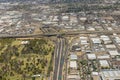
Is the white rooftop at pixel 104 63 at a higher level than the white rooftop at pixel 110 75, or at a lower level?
lower

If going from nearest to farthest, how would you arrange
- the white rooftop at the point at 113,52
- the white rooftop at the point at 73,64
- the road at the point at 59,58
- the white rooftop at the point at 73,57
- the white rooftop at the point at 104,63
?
the road at the point at 59,58, the white rooftop at the point at 73,64, the white rooftop at the point at 104,63, the white rooftop at the point at 73,57, the white rooftop at the point at 113,52

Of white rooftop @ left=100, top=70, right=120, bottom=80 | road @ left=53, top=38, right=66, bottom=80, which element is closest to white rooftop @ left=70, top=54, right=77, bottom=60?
road @ left=53, top=38, right=66, bottom=80

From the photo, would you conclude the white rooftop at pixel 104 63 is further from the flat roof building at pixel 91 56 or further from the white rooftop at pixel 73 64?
the white rooftop at pixel 73 64

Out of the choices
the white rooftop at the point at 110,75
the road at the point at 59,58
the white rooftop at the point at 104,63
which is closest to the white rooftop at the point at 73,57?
the road at the point at 59,58

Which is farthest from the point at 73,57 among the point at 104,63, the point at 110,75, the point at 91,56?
the point at 110,75

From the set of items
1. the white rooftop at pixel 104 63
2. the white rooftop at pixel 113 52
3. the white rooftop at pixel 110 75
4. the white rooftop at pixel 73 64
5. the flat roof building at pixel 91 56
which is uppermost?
the white rooftop at pixel 110 75

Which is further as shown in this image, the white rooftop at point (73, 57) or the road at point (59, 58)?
the white rooftop at point (73, 57)

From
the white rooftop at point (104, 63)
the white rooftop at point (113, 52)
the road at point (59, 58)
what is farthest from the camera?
the white rooftop at point (113, 52)

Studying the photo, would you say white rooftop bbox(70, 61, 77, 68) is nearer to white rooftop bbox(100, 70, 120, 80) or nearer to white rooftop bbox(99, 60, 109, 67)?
white rooftop bbox(99, 60, 109, 67)
